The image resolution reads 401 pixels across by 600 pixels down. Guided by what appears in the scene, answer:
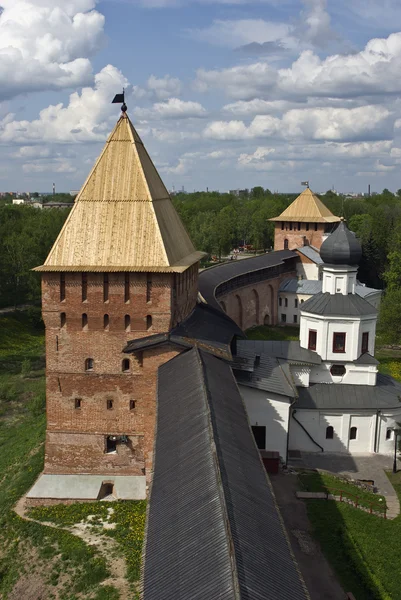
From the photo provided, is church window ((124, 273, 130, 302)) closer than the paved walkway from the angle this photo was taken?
Yes

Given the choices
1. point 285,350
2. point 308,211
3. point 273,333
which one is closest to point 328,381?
point 285,350

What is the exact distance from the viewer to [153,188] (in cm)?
2192

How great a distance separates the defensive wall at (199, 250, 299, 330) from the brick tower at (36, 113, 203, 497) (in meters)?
16.0

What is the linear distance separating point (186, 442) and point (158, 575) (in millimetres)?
4034

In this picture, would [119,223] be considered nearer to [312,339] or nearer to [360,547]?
[312,339]

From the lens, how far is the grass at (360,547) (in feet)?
50.7

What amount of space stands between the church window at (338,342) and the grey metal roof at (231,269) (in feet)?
24.8

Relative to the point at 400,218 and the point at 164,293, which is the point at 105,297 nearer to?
the point at 164,293

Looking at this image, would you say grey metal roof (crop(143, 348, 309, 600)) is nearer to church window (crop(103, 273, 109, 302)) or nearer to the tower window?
church window (crop(103, 273, 109, 302))

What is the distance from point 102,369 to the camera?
20969 millimetres

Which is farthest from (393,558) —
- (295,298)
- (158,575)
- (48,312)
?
(295,298)

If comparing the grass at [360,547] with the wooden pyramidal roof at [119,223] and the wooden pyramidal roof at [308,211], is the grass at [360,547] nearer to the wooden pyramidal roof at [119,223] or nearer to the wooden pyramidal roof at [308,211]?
the wooden pyramidal roof at [119,223]

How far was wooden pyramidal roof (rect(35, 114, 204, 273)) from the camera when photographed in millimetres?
20312

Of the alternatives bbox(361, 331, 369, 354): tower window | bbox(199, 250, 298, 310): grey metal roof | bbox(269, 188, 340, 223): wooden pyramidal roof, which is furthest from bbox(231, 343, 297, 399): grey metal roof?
bbox(269, 188, 340, 223): wooden pyramidal roof
